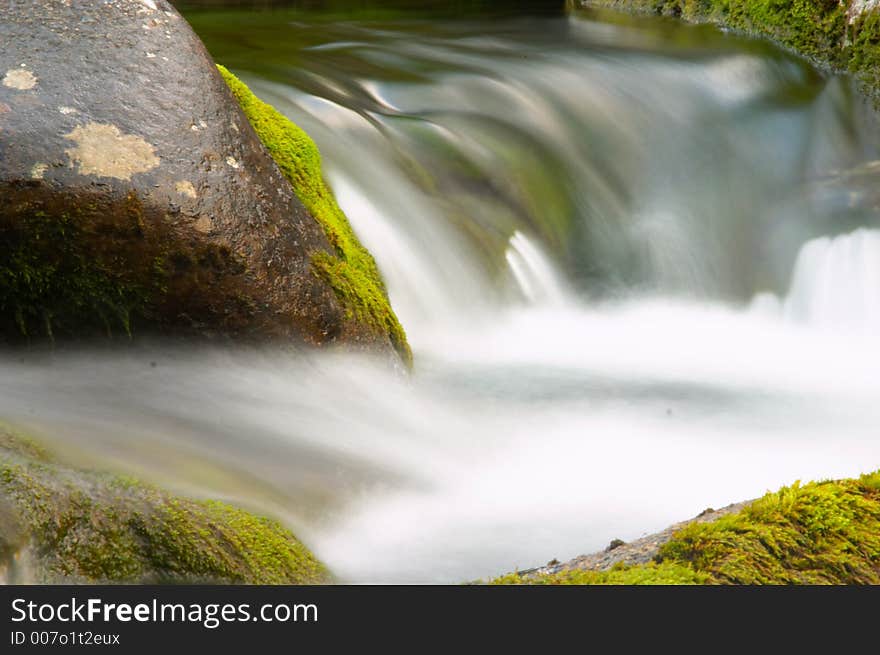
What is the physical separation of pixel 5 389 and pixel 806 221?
6.99 meters

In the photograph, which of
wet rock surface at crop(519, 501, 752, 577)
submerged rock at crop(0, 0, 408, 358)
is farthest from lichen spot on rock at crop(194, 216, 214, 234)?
wet rock surface at crop(519, 501, 752, 577)

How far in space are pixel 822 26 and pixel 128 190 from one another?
9.72 m

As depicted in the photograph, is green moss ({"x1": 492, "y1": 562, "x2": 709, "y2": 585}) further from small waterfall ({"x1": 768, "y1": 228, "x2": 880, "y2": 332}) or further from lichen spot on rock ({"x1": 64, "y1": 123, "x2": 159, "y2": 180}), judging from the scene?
small waterfall ({"x1": 768, "y1": 228, "x2": 880, "y2": 332})

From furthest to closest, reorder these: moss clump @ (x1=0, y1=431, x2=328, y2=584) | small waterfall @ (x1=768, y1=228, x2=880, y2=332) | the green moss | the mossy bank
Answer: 1. the mossy bank
2. small waterfall @ (x1=768, y1=228, x2=880, y2=332)
3. the green moss
4. moss clump @ (x1=0, y1=431, x2=328, y2=584)

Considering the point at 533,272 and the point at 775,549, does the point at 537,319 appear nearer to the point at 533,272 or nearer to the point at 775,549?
the point at 533,272

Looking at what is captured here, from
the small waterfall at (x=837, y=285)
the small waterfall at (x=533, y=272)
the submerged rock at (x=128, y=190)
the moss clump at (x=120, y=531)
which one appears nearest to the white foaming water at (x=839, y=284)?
the small waterfall at (x=837, y=285)

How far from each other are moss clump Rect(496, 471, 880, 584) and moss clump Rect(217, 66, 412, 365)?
7.79ft

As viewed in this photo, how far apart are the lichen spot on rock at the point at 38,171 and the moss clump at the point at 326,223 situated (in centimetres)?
126

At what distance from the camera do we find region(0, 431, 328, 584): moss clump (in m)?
2.24

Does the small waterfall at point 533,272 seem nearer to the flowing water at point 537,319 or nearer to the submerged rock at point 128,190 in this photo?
the flowing water at point 537,319

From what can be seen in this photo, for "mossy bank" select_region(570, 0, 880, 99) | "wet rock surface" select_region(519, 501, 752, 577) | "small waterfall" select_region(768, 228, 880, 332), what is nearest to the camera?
"wet rock surface" select_region(519, 501, 752, 577)

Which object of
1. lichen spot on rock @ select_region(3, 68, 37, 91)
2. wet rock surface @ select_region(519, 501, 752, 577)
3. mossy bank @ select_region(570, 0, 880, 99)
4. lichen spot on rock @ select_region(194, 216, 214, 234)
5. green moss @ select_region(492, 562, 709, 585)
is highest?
mossy bank @ select_region(570, 0, 880, 99)

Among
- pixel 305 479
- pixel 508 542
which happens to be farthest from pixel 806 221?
pixel 305 479

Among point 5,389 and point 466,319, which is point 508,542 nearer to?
point 5,389
